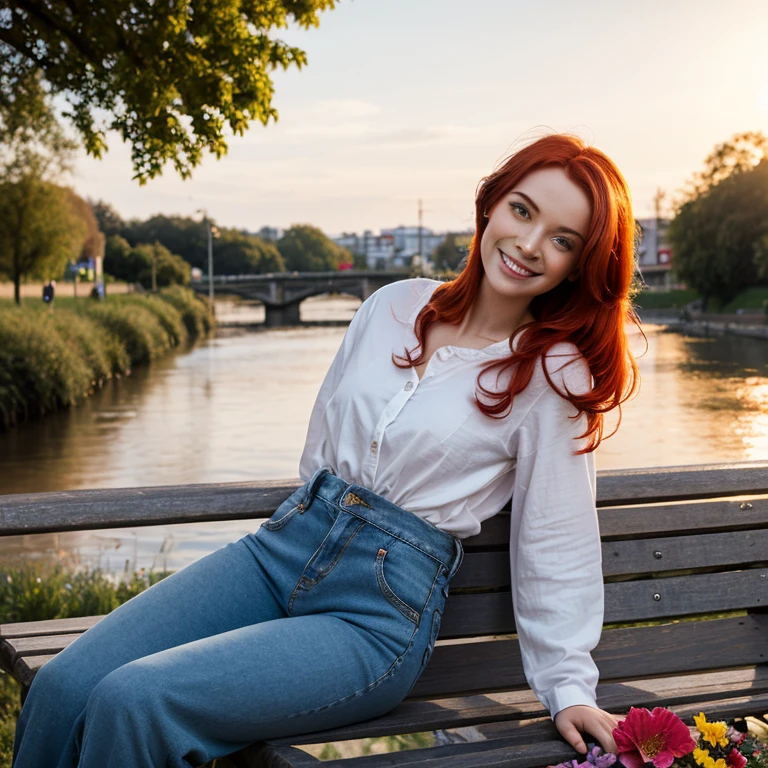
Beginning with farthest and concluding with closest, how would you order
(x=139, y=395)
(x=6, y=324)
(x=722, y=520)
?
(x=139, y=395) → (x=6, y=324) → (x=722, y=520)

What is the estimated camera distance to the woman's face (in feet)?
7.07

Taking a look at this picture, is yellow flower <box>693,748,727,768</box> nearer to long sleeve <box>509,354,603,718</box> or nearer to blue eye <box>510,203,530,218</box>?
long sleeve <box>509,354,603,718</box>

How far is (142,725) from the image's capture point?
1797 millimetres

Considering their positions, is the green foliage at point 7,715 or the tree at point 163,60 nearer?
the green foliage at point 7,715

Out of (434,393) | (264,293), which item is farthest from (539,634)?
(264,293)

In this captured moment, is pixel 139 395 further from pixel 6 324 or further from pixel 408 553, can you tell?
pixel 408 553

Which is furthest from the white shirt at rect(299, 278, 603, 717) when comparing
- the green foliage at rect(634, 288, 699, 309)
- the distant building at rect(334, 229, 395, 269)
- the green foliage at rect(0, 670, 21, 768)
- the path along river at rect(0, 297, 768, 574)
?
the distant building at rect(334, 229, 395, 269)

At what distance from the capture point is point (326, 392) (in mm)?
2486

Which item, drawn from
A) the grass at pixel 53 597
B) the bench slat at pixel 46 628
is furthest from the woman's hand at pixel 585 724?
the grass at pixel 53 597

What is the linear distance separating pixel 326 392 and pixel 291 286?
5994 cm

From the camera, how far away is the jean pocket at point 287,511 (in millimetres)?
2197

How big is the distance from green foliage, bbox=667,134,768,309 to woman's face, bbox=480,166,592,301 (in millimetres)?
49768

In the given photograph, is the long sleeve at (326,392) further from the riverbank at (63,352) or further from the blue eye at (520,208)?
the riverbank at (63,352)

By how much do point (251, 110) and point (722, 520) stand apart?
683cm
